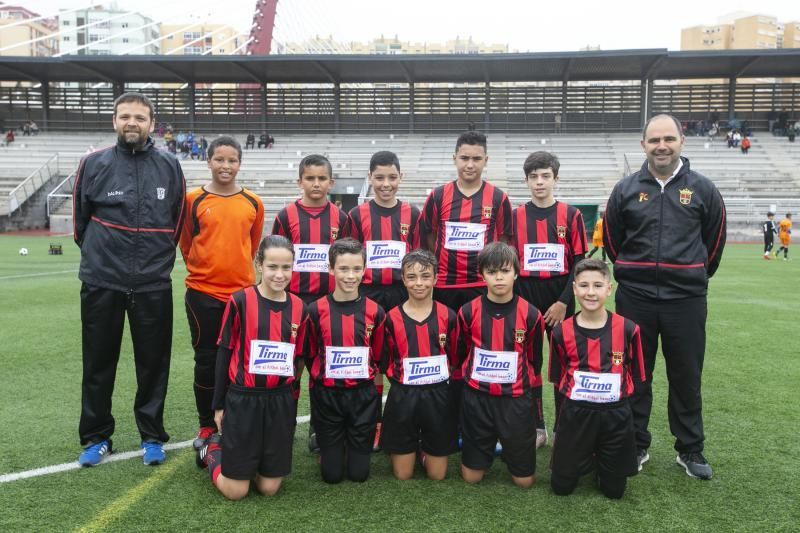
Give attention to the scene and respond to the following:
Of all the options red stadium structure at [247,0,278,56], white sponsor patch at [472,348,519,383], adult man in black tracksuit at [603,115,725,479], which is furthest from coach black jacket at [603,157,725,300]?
red stadium structure at [247,0,278,56]

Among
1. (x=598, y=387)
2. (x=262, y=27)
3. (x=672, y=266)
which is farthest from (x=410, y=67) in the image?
(x=598, y=387)

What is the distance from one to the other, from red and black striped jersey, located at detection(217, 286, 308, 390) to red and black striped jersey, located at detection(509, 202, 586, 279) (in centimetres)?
147

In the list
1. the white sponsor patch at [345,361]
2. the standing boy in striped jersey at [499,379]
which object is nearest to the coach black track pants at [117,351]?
the white sponsor patch at [345,361]

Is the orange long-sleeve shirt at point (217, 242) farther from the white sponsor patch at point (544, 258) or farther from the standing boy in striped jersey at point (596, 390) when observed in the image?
the standing boy in striped jersey at point (596, 390)

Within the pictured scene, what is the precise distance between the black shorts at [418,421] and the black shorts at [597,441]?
0.58 metres

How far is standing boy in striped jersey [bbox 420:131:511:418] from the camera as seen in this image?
12.3ft

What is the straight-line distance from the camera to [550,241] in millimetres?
3730

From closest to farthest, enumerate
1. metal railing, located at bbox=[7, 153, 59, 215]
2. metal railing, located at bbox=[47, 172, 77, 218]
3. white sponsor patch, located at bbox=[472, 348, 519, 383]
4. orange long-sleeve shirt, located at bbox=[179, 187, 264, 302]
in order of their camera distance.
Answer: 1. white sponsor patch, located at bbox=[472, 348, 519, 383]
2. orange long-sleeve shirt, located at bbox=[179, 187, 264, 302]
3. metal railing, located at bbox=[47, 172, 77, 218]
4. metal railing, located at bbox=[7, 153, 59, 215]

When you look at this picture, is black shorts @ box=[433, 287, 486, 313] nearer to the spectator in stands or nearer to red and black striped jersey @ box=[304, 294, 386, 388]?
red and black striped jersey @ box=[304, 294, 386, 388]

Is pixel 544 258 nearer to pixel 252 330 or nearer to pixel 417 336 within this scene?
pixel 417 336

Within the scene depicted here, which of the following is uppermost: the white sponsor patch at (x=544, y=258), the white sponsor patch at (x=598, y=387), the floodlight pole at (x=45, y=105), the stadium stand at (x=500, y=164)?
the floodlight pole at (x=45, y=105)

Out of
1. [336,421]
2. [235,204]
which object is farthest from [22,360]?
[336,421]

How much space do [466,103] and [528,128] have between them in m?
3.52

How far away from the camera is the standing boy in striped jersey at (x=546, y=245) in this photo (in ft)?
12.2
